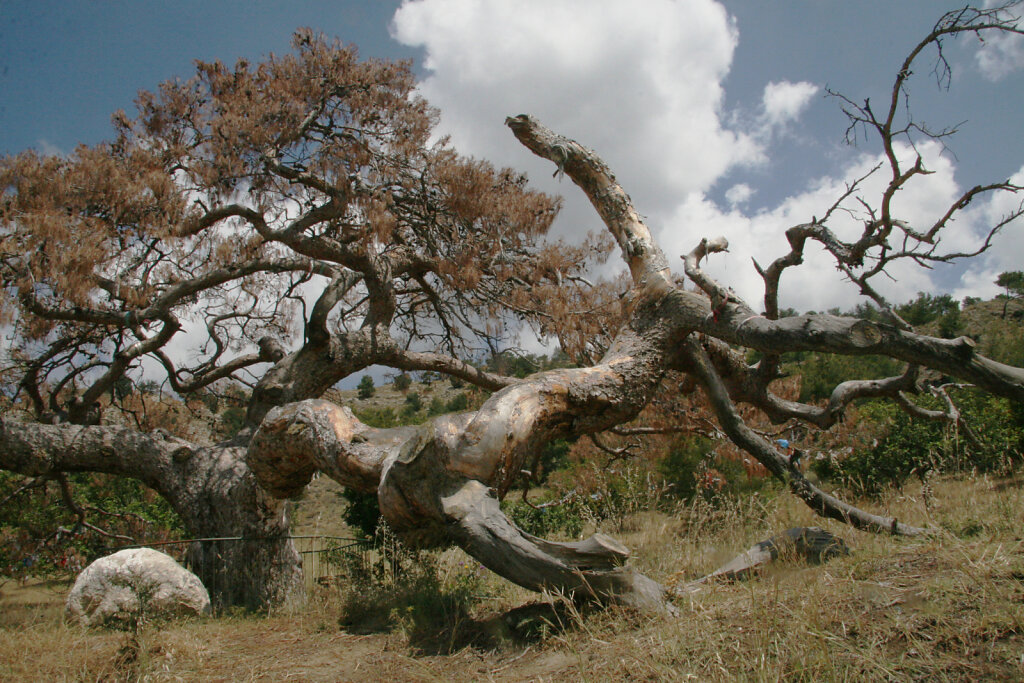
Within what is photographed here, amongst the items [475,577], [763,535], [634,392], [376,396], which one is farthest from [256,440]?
[376,396]

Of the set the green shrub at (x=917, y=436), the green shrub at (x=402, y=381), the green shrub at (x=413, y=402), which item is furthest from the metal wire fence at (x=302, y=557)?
the green shrub at (x=413, y=402)

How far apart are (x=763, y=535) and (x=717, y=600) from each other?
1683mm

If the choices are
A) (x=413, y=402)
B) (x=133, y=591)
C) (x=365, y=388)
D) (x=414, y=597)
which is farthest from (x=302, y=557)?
(x=365, y=388)

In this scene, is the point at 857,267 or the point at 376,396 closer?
the point at 857,267

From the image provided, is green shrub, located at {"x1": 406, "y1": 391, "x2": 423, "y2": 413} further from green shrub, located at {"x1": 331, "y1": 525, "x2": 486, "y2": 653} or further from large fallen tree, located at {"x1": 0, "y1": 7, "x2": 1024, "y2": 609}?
green shrub, located at {"x1": 331, "y1": 525, "x2": 486, "y2": 653}

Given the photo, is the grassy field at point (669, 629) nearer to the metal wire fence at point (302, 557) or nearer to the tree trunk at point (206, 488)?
the metal wire fence at point (302, 557)

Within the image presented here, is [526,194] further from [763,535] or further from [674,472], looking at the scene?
[674,472]

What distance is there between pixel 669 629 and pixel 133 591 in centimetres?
402

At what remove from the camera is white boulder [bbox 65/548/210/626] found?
4449mm

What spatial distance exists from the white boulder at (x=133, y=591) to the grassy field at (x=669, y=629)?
201 millimetres

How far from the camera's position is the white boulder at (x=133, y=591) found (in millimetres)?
4449

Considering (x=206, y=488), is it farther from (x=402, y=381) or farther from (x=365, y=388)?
(x=365, y=388)

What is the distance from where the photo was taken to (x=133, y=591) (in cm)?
453

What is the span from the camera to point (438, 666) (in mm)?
2998
